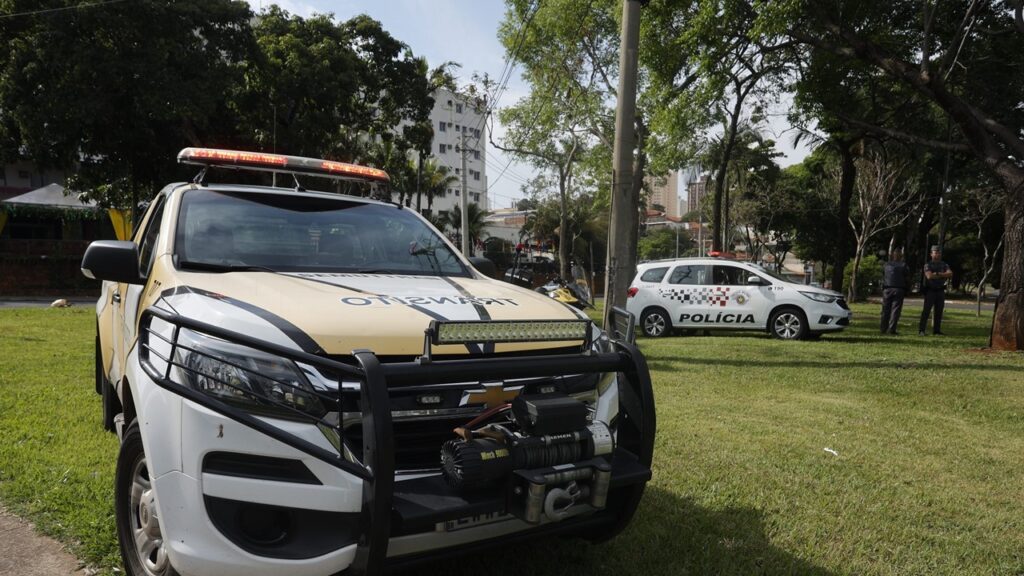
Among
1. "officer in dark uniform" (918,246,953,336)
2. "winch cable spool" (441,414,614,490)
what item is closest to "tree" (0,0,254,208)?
"officer in dark uniform" (918,246,953,336)

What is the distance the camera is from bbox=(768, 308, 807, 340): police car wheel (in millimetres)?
12461

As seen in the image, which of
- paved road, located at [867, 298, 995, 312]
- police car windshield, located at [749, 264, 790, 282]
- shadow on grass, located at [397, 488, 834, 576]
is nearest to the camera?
shadow on grass, located at [397, 488, 834, 576]

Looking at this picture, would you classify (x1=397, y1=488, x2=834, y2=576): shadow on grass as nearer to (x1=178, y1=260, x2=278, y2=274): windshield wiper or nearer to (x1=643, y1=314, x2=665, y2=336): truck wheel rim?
(x1=178, y1=260, x2=278, y2=274): windshield wiper

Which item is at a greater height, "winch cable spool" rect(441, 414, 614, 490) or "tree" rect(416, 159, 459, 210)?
"tree" rect(416, 159, 459, 210)

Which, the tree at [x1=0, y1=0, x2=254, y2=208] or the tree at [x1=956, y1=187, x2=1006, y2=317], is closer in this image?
the tree at [x1=0, y1=0, x2=254, y2=208]

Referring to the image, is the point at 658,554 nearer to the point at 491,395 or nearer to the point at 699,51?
the point at 491,395

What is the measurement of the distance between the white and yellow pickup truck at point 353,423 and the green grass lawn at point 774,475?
0.77 meters

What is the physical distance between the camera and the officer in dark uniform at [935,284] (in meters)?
12.7

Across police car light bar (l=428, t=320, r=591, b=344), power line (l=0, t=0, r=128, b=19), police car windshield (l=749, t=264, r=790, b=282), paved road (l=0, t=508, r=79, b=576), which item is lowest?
paved road (l=0, t=508, r=79, b=576)

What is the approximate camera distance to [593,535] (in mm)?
2768

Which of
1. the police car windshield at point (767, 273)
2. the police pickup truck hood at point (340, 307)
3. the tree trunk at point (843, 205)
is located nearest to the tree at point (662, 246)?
the tree trunk at point (843, 205)

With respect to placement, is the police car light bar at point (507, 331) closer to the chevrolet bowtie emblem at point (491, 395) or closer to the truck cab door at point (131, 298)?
the chevrolet bowtie emblem at point (491, 395)

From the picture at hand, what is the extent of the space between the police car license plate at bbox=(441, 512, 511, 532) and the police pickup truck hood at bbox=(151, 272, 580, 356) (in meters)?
0.55

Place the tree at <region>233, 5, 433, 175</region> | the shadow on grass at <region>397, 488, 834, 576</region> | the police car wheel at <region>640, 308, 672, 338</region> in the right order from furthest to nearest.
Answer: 1. the tree at <region>233, 5, 433, 175</region>
2. the police car wheel at <region>640, 308, 672, 338</region>
3. the shadow on grass at <region>397, 488, 834, 576</region>
